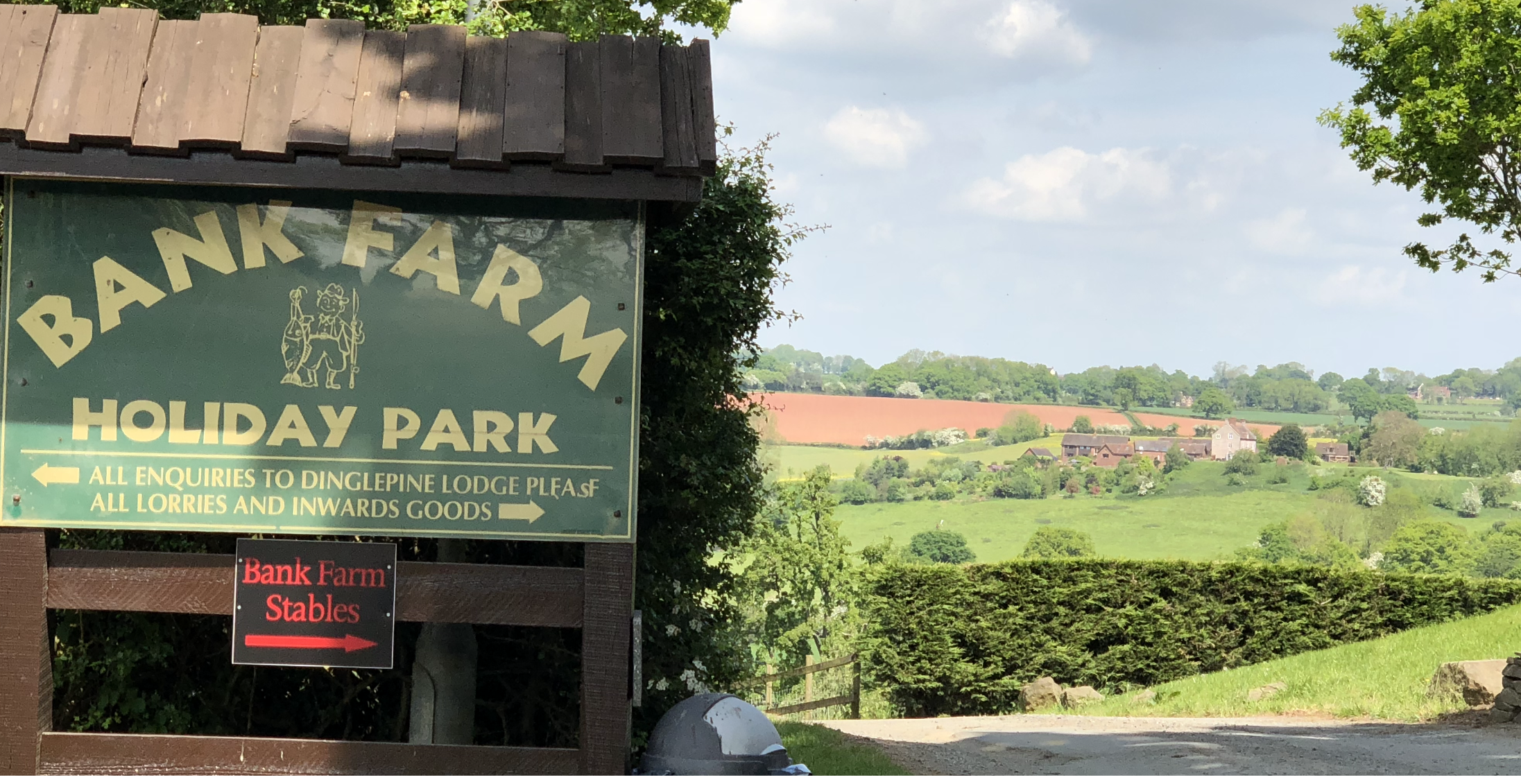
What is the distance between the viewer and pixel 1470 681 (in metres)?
13.0

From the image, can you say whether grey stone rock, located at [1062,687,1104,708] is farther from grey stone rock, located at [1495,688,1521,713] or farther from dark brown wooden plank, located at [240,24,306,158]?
dark brown wooden plank, located at [240,24,306,158]

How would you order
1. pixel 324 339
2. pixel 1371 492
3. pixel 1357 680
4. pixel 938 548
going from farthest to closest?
pixel 1371 492 → pixel 938 548 → pixel 1357 680 → pixel 324 339

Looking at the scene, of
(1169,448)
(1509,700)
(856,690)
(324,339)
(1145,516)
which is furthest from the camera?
(1169,448)

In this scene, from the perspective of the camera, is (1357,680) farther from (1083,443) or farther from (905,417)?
(1083,443)

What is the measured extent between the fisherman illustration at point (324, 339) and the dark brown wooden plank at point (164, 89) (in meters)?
0.68

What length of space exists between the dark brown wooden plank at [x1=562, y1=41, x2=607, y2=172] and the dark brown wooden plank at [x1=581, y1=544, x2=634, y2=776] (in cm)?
139

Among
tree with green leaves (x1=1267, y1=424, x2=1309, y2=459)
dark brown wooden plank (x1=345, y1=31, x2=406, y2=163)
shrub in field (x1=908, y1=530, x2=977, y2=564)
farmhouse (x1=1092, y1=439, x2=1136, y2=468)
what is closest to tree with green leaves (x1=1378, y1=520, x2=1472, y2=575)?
shrub in field (x1=908, y1=530, x2=977, y2=564)

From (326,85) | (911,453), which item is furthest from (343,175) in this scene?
(911,453)

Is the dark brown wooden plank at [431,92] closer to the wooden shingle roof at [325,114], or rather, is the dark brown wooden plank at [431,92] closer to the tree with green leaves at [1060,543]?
the wooden shingle roof at [325,114]

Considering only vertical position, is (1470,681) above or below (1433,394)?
below

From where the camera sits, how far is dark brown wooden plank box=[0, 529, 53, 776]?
4367 millimetres

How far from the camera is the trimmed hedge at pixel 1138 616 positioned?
2061 centimetres

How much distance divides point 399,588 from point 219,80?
6.38 ft

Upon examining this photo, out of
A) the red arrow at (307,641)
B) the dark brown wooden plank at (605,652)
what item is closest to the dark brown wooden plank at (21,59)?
the red arrow at (307,641)
